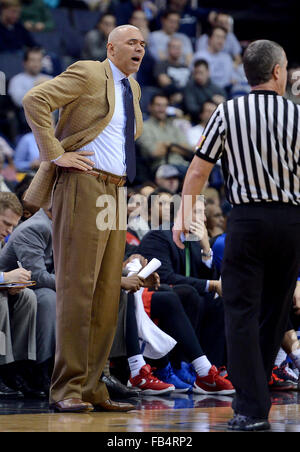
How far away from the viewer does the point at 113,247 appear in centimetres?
407

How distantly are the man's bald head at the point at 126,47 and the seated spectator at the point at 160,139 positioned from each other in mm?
4900

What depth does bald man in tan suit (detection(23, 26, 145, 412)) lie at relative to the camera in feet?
12.8

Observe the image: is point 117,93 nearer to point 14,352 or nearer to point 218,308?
point 14,352

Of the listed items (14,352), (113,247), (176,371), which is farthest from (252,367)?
(176,371)

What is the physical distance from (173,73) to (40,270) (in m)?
6.97

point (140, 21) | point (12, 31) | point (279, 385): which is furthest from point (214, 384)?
point (140, 21)

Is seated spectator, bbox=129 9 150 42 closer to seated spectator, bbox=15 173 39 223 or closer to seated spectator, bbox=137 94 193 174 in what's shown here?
seated spectator, bbox=137 94 193 174

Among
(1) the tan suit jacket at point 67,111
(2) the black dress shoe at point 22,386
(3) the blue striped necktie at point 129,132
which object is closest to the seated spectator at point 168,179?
(2) the black dress shoe at point 22,386

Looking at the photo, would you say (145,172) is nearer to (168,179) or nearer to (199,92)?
(168,179)

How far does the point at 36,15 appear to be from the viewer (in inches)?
447

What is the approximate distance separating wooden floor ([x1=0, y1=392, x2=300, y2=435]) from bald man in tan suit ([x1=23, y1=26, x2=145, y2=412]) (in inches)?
7.3

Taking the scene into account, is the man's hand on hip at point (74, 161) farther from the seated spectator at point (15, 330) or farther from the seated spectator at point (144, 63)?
the seated spectator at point (144, 63)

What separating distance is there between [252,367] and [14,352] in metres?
1.95

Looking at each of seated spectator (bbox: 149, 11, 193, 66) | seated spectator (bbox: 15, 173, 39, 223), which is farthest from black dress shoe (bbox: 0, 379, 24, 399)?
seated spectator (bbox: 149, 11, 193, 66)
